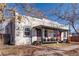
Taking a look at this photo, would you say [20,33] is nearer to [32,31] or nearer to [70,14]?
[32,31]

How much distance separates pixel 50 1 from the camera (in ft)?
17.5

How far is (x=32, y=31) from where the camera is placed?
5383 mm

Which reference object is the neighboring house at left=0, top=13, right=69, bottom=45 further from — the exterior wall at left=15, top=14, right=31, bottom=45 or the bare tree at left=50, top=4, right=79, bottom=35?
the bare tree at left=50, top=4, right=79, bottom=35

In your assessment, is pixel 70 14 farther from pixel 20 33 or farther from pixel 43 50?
pixel 20 33

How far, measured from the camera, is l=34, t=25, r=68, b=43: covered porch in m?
5.36

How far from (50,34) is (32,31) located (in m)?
0.28

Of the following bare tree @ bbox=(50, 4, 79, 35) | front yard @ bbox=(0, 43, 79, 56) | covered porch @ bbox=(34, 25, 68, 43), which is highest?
bare tree @ bbox=(50, 4, 79, 35)

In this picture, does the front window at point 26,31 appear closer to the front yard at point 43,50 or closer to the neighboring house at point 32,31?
the neighboring house at point 32,31

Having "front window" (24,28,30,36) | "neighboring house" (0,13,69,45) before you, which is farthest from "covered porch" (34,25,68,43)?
"front window" (24,28,30,36)

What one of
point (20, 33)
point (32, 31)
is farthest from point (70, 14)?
point (20, 33)

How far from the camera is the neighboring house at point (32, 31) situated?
5359 millimetres

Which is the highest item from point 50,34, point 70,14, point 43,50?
point 70,14

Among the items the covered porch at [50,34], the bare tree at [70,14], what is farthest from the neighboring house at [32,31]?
the bare tree at [70,14]

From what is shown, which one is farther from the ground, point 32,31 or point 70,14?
point 70,14
